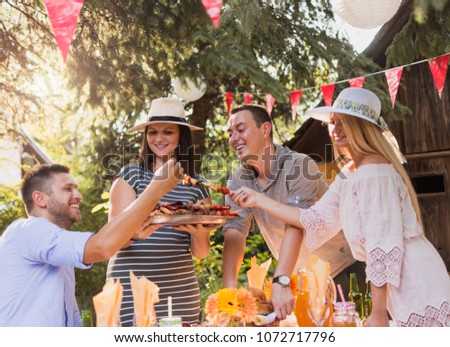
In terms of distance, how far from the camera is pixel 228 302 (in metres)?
2.45

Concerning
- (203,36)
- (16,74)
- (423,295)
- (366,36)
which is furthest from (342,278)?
(423,295)

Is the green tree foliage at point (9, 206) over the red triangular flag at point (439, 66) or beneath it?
beneath

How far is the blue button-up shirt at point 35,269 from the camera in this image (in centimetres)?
262

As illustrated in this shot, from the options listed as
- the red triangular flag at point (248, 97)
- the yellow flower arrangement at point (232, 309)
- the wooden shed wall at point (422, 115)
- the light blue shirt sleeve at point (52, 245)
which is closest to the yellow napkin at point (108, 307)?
the light blue shirt sleeve at point (52, 245)

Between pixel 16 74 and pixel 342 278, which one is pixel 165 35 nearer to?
pixel 16 74

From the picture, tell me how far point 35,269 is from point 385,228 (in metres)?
1.51

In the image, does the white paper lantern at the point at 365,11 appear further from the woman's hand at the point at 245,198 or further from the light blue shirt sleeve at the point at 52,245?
the light blue shirt sleeve at the point at 52,245

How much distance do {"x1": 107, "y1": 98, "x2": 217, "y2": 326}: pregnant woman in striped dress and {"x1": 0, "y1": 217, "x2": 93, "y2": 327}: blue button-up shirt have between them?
29.9 inches

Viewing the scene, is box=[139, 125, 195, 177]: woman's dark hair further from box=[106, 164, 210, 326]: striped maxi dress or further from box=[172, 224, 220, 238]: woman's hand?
box=[172, 224, 220, 238]: woman's hand

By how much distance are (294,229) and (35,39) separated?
3508mm

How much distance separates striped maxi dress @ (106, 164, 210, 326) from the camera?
355 centimetres

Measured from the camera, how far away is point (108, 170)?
964 centimetres

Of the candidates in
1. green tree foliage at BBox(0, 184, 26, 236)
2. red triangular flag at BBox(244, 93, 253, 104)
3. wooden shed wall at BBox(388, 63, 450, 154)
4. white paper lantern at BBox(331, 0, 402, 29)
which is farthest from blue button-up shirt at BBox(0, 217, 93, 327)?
green tree foliage at BBox(0, 184, 26, 236)

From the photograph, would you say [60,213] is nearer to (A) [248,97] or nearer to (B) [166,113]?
(B) [166,113]
